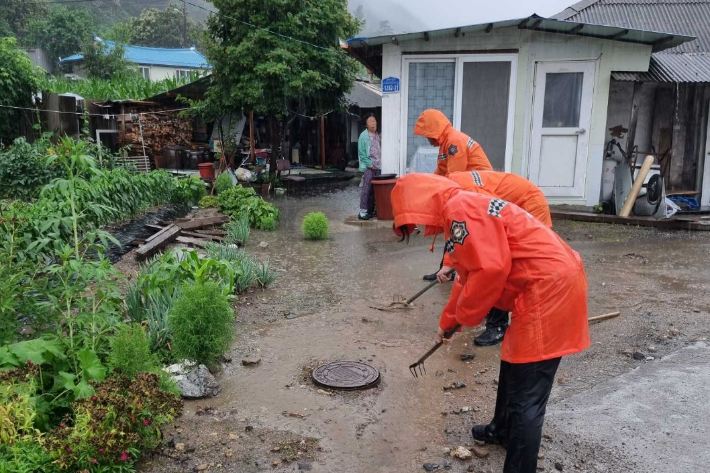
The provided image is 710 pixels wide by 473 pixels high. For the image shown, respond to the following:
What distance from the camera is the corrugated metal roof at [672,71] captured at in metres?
9.65

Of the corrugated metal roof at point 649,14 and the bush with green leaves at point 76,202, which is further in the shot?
the corrugated metal roof at point 649,14

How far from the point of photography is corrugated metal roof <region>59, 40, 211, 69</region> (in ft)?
125

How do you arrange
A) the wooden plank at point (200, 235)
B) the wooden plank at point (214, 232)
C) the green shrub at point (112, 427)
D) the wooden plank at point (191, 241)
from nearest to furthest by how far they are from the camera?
1. the green shrub at point (112, 427)
2. the wooden plank at point (191, 241)
3. the wooden plank at point (200, 235)
4. the wooden plank at point (214, 232)

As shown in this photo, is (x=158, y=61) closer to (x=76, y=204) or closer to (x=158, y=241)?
(x=158, y=241)

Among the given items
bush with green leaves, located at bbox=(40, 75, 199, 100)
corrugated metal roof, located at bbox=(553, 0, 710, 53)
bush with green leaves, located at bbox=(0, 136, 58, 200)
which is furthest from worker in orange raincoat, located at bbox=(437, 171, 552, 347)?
bush with green leaves, located at bbox=(40, 75, 199, 100)

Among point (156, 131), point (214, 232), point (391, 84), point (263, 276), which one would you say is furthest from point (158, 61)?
point (263, 276)

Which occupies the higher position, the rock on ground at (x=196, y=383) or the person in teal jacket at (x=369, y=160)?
the person in teal jacket at (x=369, y=160)

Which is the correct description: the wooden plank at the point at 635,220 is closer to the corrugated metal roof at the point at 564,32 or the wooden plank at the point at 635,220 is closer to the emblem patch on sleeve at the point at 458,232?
the corrugated metal roof at the point at 564,32

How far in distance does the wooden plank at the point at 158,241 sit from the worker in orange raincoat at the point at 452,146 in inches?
144

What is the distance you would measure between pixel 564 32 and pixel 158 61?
117 feet

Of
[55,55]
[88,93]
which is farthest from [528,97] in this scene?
[55,55]

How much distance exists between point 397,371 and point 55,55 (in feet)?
144

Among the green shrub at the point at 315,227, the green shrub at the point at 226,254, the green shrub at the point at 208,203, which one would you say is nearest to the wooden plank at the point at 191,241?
the green shrub at the point at 226,254

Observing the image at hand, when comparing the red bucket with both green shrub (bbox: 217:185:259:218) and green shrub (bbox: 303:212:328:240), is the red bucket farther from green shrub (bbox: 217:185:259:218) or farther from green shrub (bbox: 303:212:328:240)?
green shrub (bbox: 303:212:328:240)
